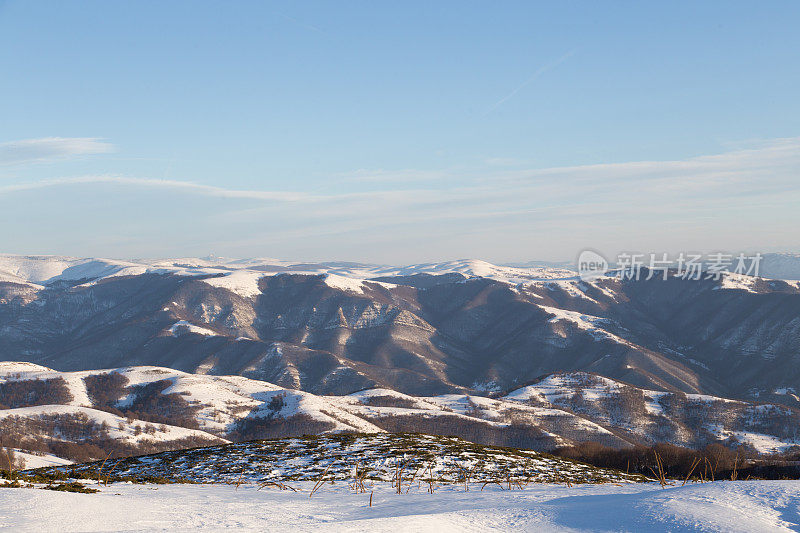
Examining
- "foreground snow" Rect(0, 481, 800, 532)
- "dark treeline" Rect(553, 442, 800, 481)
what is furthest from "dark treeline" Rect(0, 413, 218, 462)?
"foreground snow" Rect(0, 481, 800, 532)

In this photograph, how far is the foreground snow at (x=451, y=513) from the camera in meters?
13.3

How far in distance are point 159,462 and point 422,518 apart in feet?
129

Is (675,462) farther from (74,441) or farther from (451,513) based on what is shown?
(74,441)

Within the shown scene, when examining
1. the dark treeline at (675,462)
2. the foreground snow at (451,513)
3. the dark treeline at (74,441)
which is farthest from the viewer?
the dark treeline at (74,441)

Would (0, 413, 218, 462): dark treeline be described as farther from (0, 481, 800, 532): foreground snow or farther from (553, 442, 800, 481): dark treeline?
(0, 481, 800, 532): foreground snow

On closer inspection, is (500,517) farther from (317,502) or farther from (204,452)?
(204,452)

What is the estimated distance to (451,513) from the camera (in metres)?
14.9

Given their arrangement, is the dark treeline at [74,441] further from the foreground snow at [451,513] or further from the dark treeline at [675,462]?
the foreground snow at [451,513]

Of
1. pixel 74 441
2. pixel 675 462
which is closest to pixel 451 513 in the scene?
pixel 675 462

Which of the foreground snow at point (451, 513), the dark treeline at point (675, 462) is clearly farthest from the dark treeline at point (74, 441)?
the foreground snow at point (451, 513)

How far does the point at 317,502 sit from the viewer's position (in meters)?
19.7

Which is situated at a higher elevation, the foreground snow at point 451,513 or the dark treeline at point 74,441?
the foreground snow at point 451,513

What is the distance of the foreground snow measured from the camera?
43.7 ft

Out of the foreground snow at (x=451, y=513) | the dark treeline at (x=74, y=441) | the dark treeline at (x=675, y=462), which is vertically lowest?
the dark treeline at (x=74, y=441)
